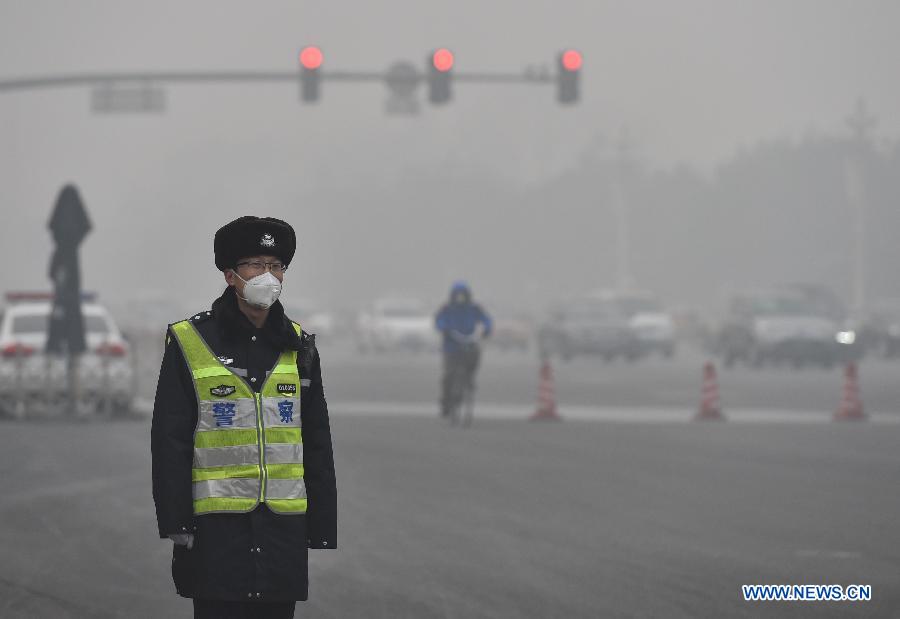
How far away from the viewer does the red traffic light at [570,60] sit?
31203 mm

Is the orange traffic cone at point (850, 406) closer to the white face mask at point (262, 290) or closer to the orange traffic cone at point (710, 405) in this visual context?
the orange traffic cone at point (710, 405)

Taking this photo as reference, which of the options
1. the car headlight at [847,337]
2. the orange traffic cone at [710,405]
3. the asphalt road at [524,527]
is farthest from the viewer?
the car headlight at [847,337]

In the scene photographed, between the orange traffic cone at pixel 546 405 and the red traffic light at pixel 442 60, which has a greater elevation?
the red traffic light at pixel 442 60

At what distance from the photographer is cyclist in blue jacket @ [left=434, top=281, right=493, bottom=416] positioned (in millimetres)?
24234

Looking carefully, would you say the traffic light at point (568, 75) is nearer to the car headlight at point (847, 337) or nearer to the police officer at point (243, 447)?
the car headlight at point (847, 337)

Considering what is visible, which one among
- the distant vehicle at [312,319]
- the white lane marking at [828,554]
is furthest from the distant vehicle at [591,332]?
the white lane marking at [828,554]

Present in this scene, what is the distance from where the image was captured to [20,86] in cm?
3177

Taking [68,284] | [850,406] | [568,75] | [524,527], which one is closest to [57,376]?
[68,284]

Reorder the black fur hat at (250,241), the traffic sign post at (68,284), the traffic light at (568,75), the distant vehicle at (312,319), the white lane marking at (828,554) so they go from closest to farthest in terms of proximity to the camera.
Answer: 1. the black fur hat at (250,241)
2. the white lane marking at (828,554)
3. the traffic sign post at (68,284)
4. the traffic light at (568,75)
5. the distant vehicle at (312,319)

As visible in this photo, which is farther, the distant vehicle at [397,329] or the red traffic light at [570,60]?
the distant vehicle at [397,329]

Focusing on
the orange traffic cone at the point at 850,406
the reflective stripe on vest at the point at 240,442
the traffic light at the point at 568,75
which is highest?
the traffic light at the point at 568,75

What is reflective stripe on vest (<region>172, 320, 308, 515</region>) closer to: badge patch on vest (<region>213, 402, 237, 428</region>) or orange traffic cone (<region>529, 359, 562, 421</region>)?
badge patch on vest (<region>213, 402, 237, 428</region>)

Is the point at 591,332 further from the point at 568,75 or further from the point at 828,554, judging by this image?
the point at 828,554

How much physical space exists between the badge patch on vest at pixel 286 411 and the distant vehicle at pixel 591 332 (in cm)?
4436
